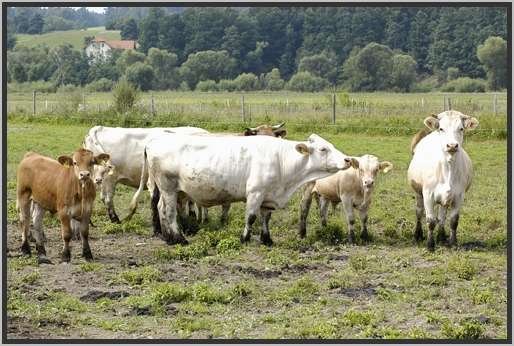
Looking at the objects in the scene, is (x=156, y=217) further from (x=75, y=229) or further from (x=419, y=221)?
(x=419, y=221)

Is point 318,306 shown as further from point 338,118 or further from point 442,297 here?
point 338,118

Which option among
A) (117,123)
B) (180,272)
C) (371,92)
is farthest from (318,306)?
(371,92)

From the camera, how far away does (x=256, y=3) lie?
8172 millimetres

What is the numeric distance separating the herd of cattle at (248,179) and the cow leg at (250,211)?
16 millimetres

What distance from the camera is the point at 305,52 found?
171ft

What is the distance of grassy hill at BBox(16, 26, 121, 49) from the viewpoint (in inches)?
2854

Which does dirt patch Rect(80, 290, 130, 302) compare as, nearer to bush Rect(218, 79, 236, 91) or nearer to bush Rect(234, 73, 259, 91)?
bush Rect(218, 79, 236, 91)

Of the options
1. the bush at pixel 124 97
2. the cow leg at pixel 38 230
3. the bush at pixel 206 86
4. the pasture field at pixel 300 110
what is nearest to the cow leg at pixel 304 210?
the cow leg at pixel 38 230

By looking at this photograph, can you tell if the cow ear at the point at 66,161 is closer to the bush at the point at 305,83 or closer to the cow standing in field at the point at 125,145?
the cow standing in field at the point at 125,145

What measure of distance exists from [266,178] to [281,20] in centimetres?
4113

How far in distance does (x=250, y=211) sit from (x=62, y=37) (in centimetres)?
6808

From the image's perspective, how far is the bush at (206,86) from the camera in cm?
4597

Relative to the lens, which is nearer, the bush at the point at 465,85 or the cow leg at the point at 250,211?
the cow leg at the point at 250,211

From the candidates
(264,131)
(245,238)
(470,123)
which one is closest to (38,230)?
(245,238)
